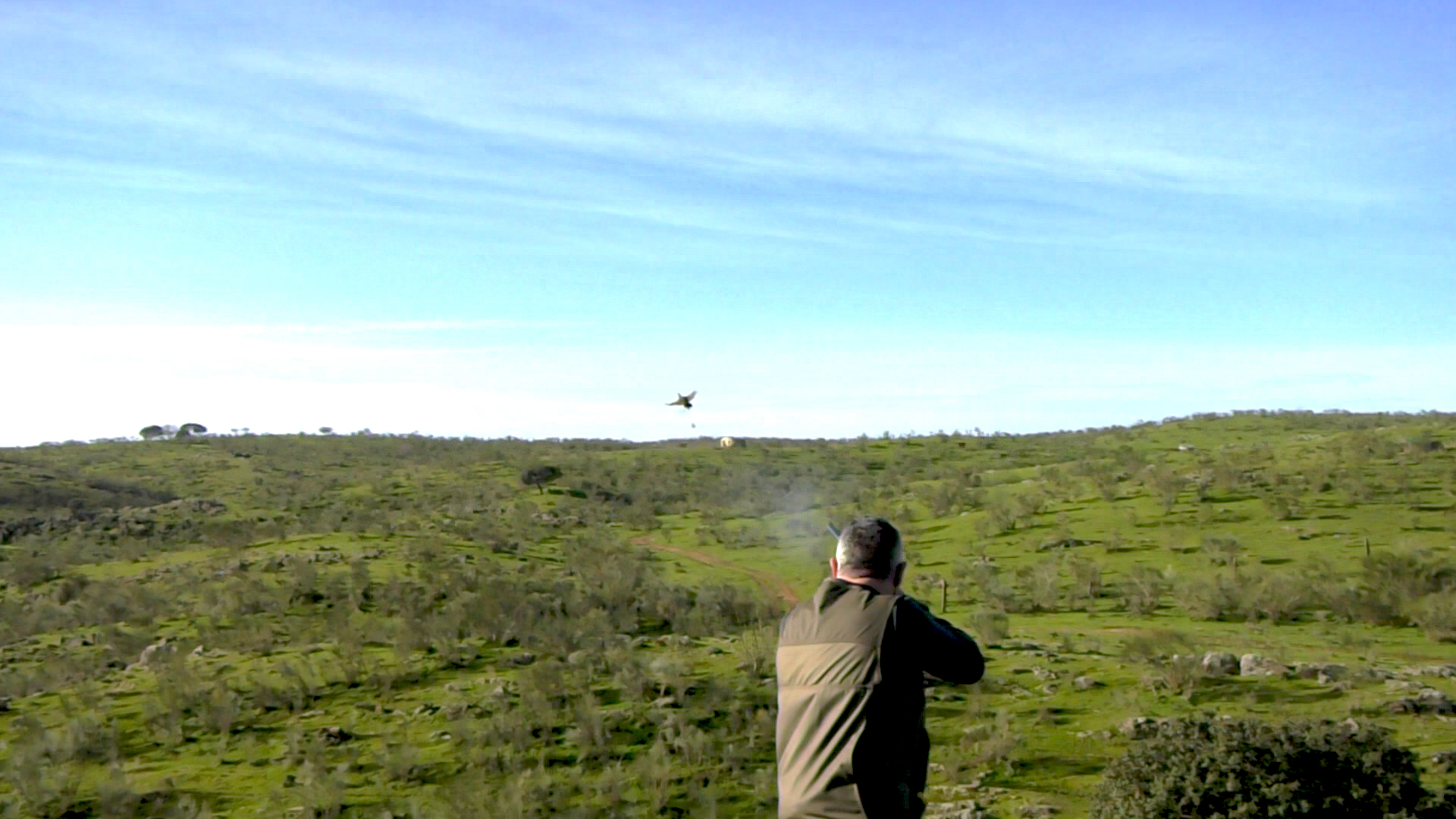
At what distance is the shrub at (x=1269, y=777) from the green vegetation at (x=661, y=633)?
647 millimetres

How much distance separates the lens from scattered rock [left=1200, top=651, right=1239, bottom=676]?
17000mm

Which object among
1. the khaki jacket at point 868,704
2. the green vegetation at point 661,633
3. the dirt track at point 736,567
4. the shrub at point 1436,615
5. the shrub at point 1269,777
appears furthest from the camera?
the dirt track at point 736,567

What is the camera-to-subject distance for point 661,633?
2286 cm

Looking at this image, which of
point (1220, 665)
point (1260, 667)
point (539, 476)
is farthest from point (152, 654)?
point (539, 476)

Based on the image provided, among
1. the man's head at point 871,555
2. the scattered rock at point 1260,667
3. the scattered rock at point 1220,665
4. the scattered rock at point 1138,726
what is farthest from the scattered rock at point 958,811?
the man's head at point 871,555

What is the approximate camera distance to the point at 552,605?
915 inches

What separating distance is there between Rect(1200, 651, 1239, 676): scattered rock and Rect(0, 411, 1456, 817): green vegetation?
0.07 metres

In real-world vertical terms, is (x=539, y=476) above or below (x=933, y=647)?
above

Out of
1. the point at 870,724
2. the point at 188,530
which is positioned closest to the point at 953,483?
the point at 188,530

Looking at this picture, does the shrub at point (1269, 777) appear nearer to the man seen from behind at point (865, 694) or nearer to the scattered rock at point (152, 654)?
the man seen from behind at point (865, 694)

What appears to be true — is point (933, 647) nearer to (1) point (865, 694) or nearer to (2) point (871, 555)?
(1) point (865, 694)

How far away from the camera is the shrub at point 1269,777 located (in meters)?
9.87

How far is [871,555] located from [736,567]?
30.5m

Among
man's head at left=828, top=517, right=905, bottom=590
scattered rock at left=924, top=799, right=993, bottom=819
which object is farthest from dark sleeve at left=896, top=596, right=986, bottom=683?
scattered rock at left=924, top=799, right=993, bottom=819
